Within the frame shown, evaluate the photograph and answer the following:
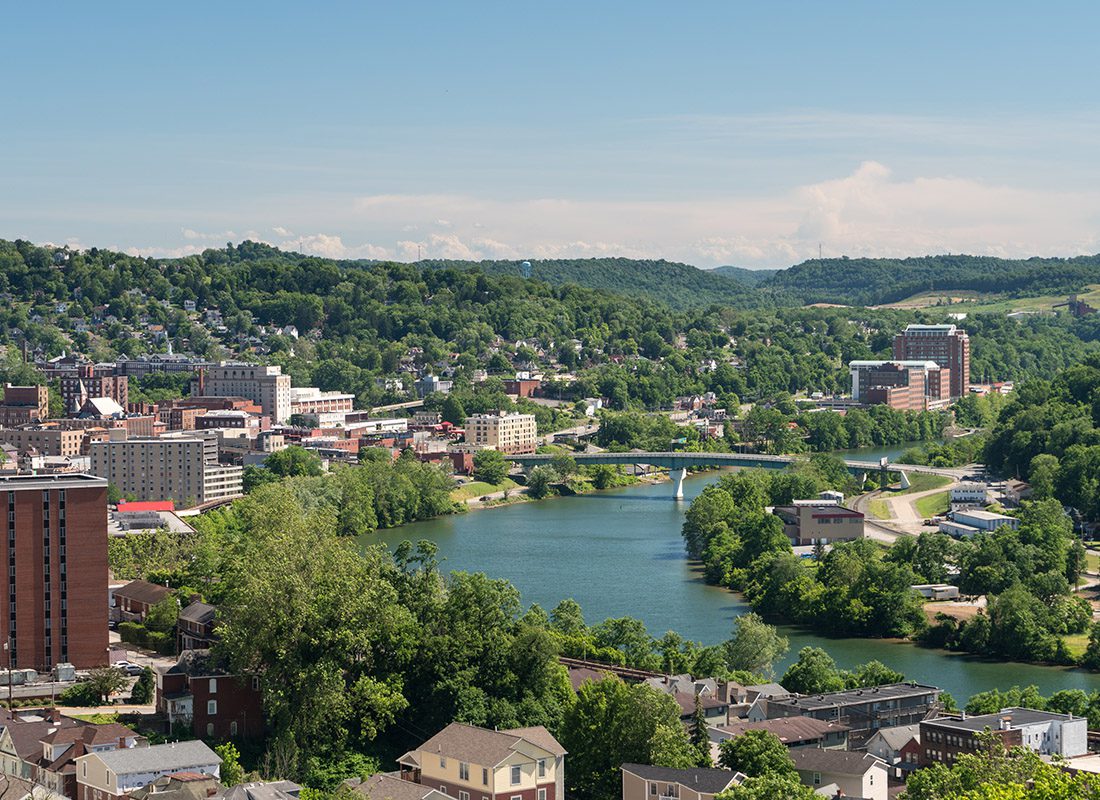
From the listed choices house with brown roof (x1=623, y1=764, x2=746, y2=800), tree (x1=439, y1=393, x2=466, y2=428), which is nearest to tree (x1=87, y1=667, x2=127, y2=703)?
house with brown roof (x1=623, y1=764, x2=746, y2=800)

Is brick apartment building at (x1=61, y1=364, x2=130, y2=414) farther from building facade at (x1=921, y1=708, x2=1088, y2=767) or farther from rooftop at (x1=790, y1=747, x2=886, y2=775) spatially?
rooftop at (x1=790, y1=747, x2=886, y2=775)

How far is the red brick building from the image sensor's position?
1803 cm

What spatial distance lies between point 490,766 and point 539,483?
30.1 metres

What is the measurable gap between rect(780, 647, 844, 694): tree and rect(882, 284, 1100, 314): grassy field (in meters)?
79.7

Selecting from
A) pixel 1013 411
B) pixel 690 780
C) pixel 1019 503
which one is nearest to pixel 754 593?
pixel 1019 503

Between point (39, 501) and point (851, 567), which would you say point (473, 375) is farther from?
point (39, 501)

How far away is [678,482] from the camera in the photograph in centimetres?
4550

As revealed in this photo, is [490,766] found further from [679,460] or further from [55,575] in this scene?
[679,460]

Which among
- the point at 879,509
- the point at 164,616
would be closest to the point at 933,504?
the point at 879,509

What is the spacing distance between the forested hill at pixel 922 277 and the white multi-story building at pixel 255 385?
58.6 metres

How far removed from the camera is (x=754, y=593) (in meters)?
29.1

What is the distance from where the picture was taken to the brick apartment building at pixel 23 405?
5322 cm

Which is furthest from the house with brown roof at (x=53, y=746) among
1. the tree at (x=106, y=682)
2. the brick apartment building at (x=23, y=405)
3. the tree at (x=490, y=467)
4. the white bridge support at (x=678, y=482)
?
the brick apartment building at (x=23, y=405)

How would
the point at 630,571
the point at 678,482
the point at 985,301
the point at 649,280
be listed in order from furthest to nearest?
the point at 649,280
the point at 985,301
the point at 678,482
the point at 630,571
